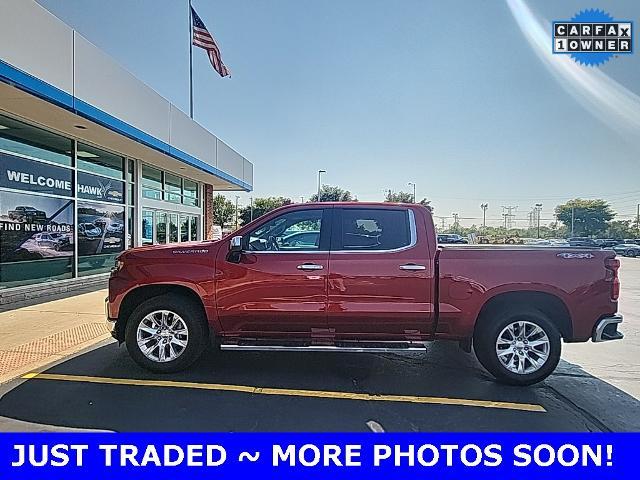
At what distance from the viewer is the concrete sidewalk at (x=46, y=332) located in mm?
5914

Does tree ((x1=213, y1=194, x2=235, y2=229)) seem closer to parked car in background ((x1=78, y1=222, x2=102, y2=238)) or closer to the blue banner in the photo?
parked car in background ((x1=78, y1=222, x2=102, y2=238))

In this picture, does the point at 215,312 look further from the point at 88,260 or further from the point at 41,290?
the point at 88,260

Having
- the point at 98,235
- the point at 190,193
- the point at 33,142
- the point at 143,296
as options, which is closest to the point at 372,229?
the point at 143,296

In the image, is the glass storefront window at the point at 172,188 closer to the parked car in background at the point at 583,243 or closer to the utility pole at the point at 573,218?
the parked car in background at the point at 583,243

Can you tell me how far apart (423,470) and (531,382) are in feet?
7.35

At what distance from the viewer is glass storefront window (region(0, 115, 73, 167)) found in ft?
32.7

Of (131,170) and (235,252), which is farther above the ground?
(131,170)

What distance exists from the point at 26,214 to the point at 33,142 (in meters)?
1.64

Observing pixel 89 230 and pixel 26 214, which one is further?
pixel 89 230

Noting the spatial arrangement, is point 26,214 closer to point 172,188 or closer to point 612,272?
point 172,188

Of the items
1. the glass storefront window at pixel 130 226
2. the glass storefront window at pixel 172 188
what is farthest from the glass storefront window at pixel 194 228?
the glass storefront window at pixel 130 226

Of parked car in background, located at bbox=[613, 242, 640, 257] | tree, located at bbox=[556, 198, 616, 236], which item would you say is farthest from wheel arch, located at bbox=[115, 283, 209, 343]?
tree, located at bbox=[556, 198, 616, 236]

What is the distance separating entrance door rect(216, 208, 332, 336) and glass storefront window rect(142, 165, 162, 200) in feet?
39.7

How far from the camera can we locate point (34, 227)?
10844mm
